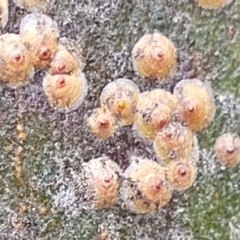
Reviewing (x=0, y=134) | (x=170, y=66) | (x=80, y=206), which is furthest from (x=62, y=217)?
(x=170, y=66)

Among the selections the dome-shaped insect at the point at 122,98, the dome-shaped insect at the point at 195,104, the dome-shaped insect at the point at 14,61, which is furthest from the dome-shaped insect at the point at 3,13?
the dome-shaped insect at the point at 195,104

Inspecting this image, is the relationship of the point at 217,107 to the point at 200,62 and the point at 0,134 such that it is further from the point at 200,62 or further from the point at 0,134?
the point at 0,134

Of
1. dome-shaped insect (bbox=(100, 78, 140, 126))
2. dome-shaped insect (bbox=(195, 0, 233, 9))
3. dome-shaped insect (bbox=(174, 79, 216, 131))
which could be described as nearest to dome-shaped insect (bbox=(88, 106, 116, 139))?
dome-shaped insect (bbox=(100, 78, 140, 126))

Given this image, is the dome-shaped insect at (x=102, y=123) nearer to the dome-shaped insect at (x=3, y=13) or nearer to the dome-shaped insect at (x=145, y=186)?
the dome-shaped insect at (x=145, y=186)

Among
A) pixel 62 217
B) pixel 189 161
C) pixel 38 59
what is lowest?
pixel 62 217

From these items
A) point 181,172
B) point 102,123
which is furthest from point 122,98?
point 181,172

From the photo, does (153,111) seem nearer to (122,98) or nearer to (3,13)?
(122,98)

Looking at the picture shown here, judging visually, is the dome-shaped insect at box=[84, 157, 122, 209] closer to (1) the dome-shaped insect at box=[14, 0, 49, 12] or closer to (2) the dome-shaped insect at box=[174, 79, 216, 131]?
(2) the dome-shaped insect at box=[174, 79, 216, 131]
